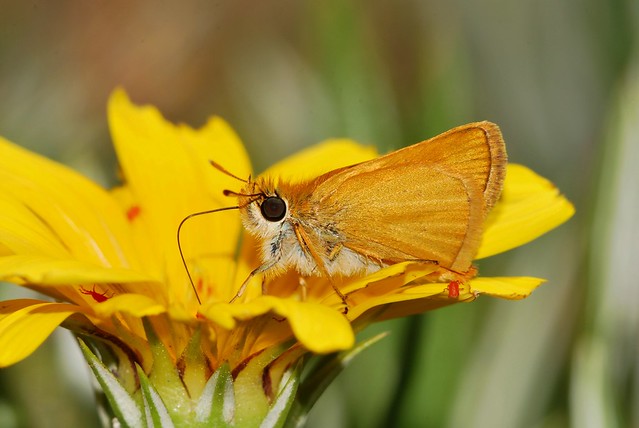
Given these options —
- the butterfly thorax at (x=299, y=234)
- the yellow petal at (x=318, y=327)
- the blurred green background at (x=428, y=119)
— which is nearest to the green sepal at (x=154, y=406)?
the yellow petal at (x=318, y=327)

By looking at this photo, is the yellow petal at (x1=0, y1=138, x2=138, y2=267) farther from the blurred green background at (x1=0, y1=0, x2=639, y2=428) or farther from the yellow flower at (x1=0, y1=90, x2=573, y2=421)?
the blurred green background at (x1=0, y1=0, x2=639, y2=428)

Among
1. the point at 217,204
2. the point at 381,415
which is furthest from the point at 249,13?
the point at 381,415

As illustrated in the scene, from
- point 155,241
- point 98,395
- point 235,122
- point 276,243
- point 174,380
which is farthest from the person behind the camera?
point 235,122

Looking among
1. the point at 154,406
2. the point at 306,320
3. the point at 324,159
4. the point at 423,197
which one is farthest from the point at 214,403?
the point at 324,159

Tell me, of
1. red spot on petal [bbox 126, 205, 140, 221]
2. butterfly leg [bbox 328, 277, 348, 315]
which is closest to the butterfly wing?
butterfly leg [bbox 328, 277, 348, 315]

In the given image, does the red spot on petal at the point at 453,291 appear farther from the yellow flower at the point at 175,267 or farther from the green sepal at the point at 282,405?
the green sepal at the point at 282,405

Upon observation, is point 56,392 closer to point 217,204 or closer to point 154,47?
point 217,204
